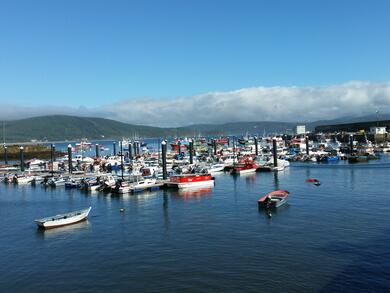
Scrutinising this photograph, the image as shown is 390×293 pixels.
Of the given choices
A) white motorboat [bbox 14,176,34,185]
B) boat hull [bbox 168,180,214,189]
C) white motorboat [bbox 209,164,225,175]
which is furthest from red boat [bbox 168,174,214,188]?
white motorboat [bbox 14,176,34,185]

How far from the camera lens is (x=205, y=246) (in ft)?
93.5

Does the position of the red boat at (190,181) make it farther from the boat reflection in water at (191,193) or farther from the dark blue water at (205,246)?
the dark blue water at (205,246)

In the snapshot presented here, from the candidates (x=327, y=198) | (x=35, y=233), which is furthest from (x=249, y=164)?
(x=35, y=233)

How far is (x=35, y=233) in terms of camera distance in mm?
34906

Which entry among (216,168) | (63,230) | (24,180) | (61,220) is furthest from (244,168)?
(63,230)

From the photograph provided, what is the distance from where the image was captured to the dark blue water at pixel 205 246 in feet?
73.0

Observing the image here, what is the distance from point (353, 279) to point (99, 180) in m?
46.6

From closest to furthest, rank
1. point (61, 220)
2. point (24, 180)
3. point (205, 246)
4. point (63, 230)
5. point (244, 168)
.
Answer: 1. point (205, 246)
2. point (63, 230)
3. point (61, 220)
4. point (24, 180)
5. point (244, 168)

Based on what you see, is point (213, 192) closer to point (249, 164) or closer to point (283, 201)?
point (283, 201)

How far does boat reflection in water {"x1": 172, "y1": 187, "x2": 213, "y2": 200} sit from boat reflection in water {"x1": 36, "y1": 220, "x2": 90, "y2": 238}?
1568 centimetres

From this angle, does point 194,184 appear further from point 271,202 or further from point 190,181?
point 271,202

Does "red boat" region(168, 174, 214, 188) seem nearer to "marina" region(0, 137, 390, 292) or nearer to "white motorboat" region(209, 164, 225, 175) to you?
"marina" region(0, 137, 390, 292)

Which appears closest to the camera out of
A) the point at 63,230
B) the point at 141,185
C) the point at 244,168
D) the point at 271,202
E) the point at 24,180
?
the point at 63,230

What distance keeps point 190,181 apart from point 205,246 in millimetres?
29613
